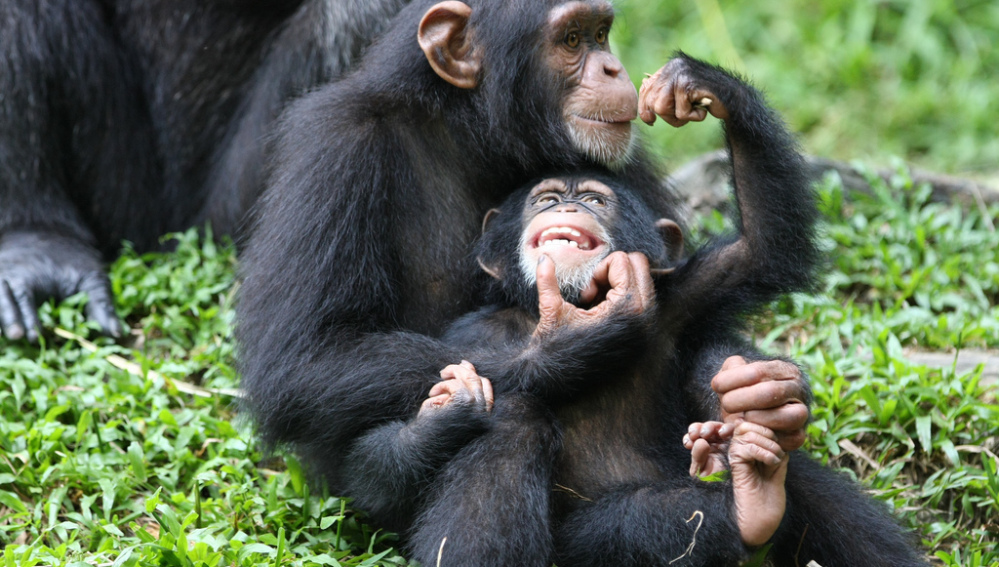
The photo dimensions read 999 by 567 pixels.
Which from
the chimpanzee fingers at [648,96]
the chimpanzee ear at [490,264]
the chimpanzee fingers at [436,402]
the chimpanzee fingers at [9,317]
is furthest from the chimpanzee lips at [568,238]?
the chimpanzee fingers at [9,317]

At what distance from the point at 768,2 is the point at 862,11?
2.72ft

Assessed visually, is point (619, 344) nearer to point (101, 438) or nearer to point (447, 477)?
point (447, 477)

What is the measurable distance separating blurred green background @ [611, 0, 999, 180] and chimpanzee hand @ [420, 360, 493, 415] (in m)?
5.14

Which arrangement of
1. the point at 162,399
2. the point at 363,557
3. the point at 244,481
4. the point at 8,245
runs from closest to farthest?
the point at 363,557 → the point at 244,481 → the point at 162,399 → the point at 8,245

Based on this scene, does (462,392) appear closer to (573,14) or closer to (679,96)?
(679,96)

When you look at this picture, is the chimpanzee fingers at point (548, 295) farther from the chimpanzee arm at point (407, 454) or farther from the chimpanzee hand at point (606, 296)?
the chimpanzee arm at point (407, 454)

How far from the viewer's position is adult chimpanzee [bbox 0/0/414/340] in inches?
206

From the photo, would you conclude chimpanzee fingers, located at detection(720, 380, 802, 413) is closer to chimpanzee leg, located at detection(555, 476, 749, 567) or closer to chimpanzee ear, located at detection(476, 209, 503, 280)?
chimpanzee leg, located at detection(555, 476, 749, 567)

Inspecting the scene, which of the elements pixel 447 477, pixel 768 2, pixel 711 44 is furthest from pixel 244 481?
pixel 768 2

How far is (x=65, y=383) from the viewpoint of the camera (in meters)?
4.65

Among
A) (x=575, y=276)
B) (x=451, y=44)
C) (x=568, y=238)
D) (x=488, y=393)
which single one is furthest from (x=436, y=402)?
(x=451, y=44)

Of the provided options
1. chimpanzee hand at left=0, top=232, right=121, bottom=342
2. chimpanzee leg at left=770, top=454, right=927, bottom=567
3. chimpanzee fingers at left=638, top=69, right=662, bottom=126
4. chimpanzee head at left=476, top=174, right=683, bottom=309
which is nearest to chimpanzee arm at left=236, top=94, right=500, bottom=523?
chimpanzee head at left=476, top=174, right=683, bottom=309

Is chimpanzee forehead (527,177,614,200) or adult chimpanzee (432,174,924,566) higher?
chimpanzee forehead (527,177,614,200)

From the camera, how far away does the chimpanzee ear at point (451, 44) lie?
402 cm
